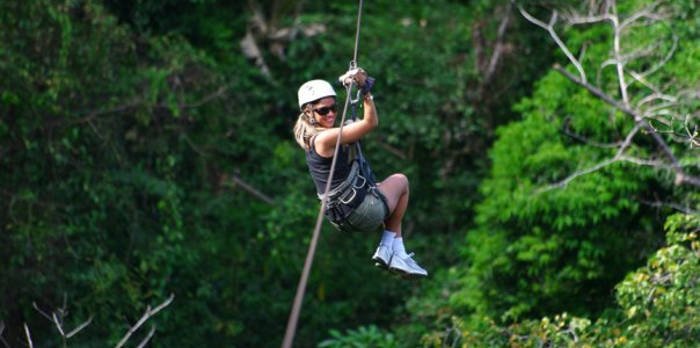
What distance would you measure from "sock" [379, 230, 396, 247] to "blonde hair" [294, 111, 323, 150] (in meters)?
0.75

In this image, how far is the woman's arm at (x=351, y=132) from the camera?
612cm

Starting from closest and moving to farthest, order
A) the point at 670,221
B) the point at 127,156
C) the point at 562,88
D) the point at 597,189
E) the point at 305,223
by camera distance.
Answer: the point at 670,221
the point at 597,189
the point at 562,88
the point at 127,156
the point at 305,223

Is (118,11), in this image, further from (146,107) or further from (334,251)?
(334,251)

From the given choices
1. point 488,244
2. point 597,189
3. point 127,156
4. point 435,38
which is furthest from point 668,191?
point 127,156

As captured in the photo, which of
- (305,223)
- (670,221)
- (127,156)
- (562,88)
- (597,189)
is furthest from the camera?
(305,223)

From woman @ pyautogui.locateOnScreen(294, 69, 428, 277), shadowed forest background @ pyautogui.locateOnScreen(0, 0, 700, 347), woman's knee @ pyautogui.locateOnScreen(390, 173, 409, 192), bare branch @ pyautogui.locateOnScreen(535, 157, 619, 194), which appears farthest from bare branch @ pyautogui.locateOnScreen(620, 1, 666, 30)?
woman @ pyautogui.locateOnScreen(294, 69, 428, 277)

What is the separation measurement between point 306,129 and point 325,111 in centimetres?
15

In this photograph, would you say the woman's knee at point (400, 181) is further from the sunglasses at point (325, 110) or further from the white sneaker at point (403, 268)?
the sunglasses at point (325, 110)

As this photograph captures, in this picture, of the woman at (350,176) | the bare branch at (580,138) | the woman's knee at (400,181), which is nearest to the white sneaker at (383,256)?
the woman at (350,176)

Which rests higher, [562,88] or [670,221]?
[562,88]

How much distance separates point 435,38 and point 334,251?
2.94m

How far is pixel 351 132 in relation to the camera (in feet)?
20.4

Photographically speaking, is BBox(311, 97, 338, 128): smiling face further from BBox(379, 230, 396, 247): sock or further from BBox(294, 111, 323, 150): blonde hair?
BBox(379, 230, 396, 247): sock

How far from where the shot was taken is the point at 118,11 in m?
14.2
